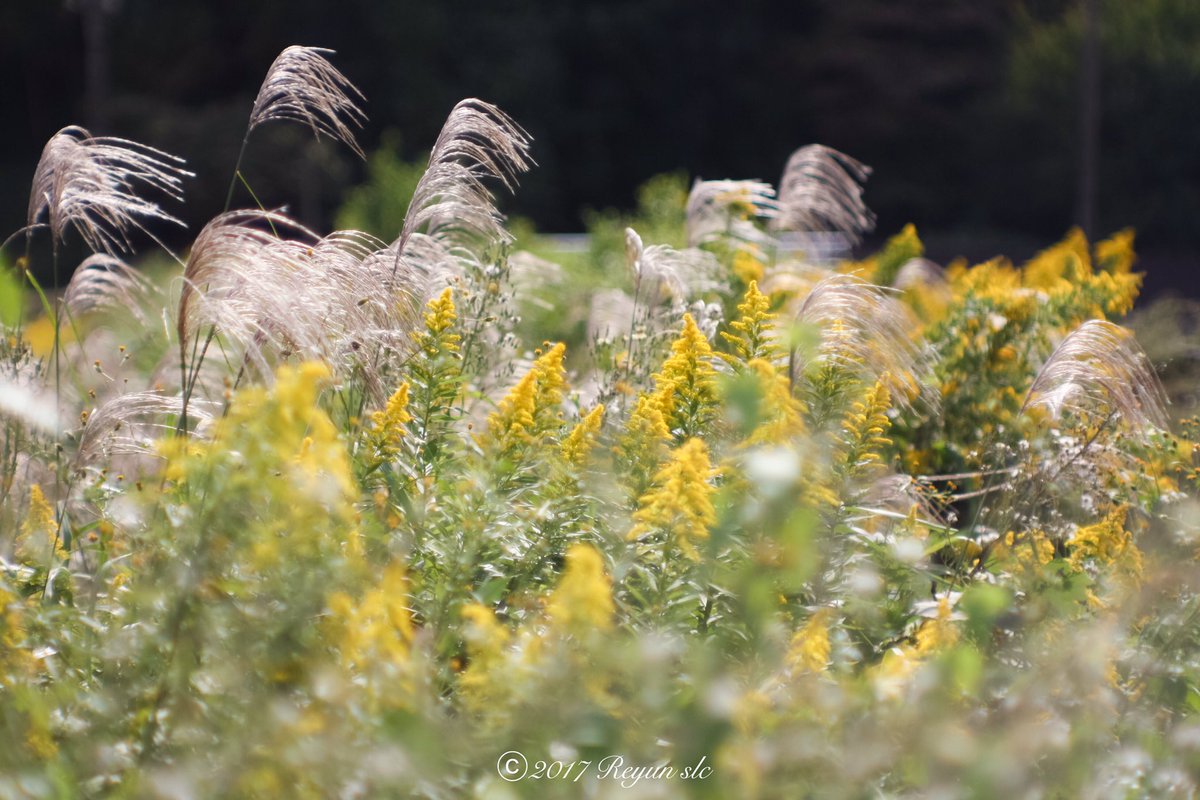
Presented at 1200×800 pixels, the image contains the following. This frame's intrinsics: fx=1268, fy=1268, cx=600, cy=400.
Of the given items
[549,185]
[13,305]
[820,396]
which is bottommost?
[13,305]

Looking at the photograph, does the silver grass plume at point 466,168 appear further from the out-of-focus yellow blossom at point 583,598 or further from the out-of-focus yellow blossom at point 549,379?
the out-of-focus yellow blossom at point 583,598

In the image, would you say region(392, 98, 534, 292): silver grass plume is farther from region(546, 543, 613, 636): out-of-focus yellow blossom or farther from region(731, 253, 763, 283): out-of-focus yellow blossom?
region(731, 253, 763, 283): out-of-focus yellow blossom

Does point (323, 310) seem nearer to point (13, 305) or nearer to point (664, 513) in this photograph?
point (13, 305)

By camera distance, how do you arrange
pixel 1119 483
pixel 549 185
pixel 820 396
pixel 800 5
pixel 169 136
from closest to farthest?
pixel 820 396
pixel 1119 483
pixel 169 136
pixel 549 185
pixel 800 5

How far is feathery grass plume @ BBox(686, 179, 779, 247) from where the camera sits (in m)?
5.74

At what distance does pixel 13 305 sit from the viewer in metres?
3.13

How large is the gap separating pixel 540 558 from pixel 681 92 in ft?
123

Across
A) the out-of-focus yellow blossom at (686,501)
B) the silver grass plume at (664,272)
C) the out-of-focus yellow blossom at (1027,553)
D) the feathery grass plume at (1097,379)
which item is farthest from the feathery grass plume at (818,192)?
the out-of-focus yellow blossom at (686,501)

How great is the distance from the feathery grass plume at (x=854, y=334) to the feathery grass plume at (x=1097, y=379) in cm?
37

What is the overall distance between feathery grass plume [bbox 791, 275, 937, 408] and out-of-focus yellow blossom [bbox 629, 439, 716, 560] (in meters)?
0.95

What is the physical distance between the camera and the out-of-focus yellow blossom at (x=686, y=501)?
242 cm

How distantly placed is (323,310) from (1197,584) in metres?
2.02

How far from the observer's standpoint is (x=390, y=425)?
3029 mm

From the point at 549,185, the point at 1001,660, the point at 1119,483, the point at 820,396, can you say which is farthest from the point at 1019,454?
the point at 549,185
